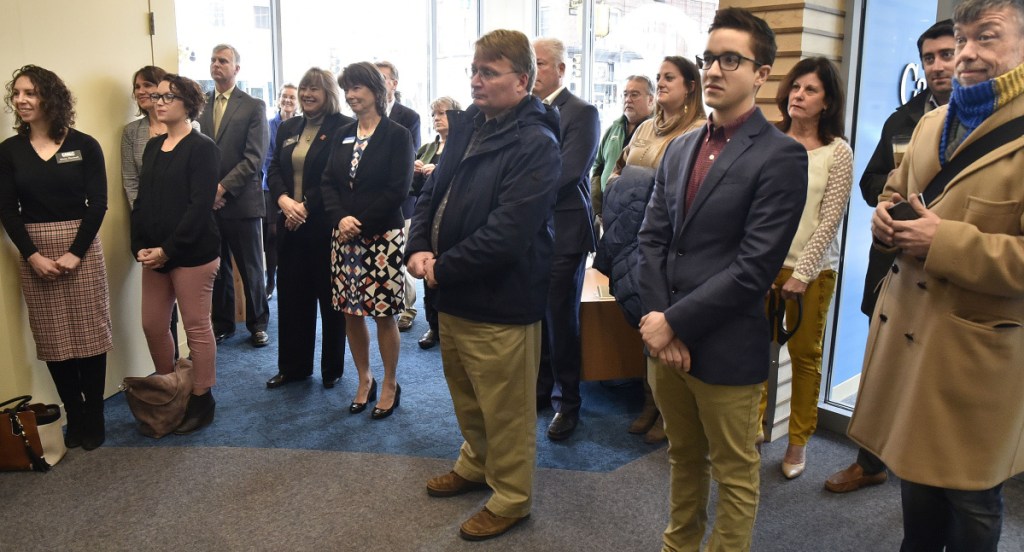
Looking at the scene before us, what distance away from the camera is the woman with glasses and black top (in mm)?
3299

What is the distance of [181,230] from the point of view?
128 inches

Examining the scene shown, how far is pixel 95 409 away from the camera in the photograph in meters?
3.29

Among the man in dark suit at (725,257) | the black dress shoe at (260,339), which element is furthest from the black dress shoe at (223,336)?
the man in dark suit at (725,257)

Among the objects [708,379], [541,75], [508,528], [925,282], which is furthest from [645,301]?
[541,75]

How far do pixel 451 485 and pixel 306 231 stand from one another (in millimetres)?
1603

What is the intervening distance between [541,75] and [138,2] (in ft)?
7.27

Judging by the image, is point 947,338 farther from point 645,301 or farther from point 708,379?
point 645,301

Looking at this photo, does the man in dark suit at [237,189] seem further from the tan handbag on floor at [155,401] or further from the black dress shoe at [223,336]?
the tan handbag on floor at [155,401]

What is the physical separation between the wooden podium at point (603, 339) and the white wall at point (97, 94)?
2358mm

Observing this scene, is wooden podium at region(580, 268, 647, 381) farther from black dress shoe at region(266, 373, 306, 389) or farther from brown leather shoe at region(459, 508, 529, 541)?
black dress shoe at region(266, 373, 306, 389)

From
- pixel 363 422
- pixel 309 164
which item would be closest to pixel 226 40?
pixel 309 164

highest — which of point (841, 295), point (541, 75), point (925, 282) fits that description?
point (541, 75)

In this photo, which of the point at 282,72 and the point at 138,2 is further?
the point at 282,72

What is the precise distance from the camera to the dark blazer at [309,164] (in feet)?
12.0
